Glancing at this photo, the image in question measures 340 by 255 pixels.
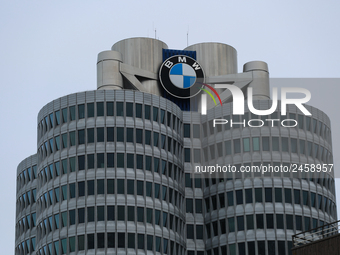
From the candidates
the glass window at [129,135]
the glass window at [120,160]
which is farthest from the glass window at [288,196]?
the glass window at [120,160]

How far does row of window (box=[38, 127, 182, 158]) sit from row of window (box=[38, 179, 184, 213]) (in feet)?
20.5

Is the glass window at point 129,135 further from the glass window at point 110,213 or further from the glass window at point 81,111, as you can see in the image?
the glass window at point 110,213

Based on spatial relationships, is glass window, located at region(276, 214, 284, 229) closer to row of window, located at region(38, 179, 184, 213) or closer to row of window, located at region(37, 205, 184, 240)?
row of window, located at region(38, 179, 184, 213)

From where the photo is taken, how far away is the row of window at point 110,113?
391ft

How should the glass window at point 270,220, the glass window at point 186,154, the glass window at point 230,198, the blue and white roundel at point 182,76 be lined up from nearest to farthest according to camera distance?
the glass window at point 270,220 < the glass window at point 230,198 < the glass window at point 186,154 < the blue and white roundel at point 182,76

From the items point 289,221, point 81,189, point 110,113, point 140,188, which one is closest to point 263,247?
point 289,221

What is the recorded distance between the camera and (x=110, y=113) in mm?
119188

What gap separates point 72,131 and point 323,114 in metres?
40.3

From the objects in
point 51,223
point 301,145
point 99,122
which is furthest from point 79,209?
point 301,145

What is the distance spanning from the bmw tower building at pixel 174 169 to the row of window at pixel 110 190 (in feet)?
0.50

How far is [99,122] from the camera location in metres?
119

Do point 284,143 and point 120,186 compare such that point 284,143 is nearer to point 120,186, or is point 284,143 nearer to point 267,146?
point 267,146

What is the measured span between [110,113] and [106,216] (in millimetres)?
15887

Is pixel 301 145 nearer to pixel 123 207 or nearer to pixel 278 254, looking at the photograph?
pixel 278 254
